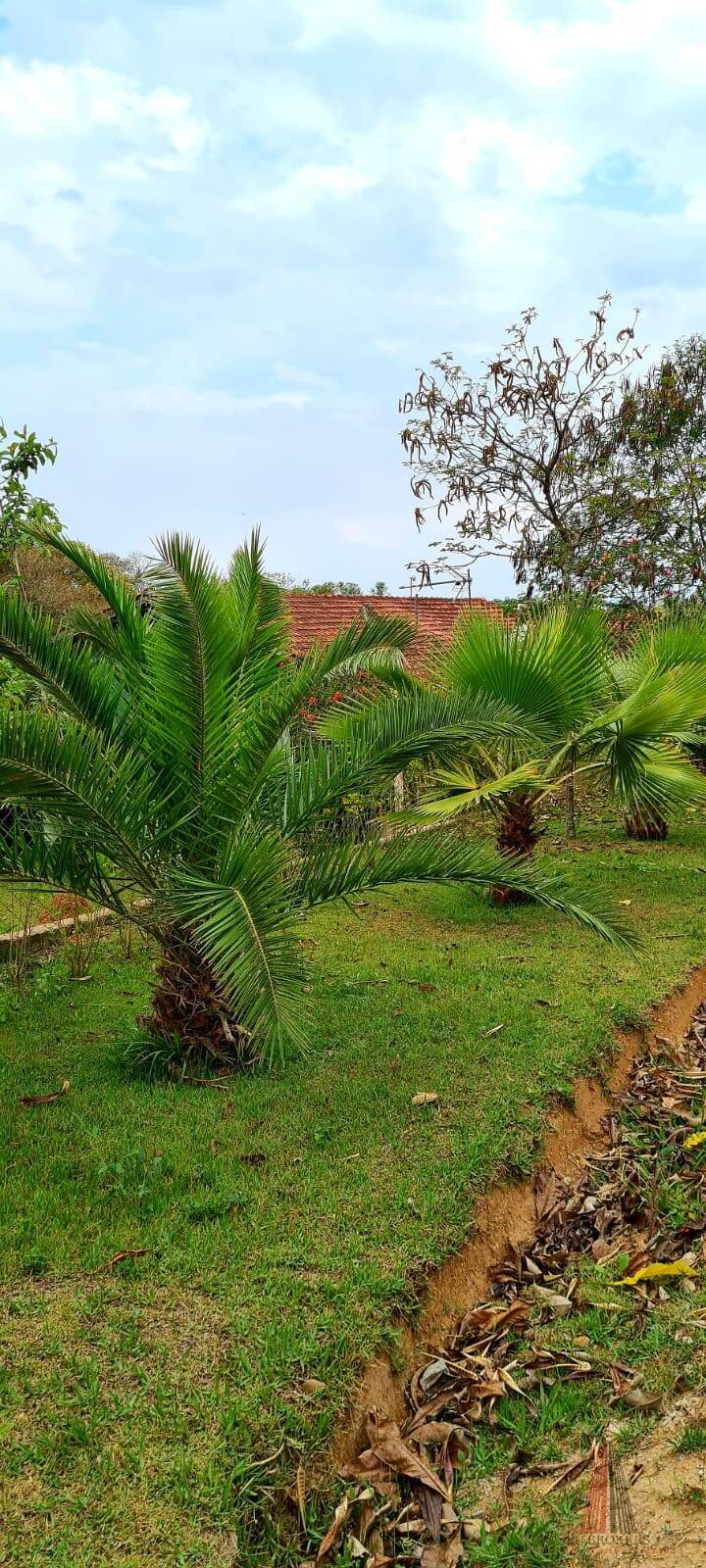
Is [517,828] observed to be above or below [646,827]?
above

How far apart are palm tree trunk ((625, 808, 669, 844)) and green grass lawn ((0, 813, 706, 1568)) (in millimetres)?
4888

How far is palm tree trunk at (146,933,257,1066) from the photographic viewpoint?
4.75 m

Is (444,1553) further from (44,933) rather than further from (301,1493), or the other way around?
(44,933)

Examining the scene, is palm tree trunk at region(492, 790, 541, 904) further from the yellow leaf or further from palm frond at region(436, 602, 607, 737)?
the yellow leaf

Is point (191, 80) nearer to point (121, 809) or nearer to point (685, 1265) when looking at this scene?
point (121, 809)

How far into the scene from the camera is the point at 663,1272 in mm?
3457

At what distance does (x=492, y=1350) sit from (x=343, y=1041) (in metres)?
1.99

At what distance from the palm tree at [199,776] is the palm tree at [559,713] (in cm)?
183

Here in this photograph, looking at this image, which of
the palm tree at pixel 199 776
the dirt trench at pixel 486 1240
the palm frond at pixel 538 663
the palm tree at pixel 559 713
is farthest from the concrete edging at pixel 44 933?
the dirt trench at pixel 486 1240

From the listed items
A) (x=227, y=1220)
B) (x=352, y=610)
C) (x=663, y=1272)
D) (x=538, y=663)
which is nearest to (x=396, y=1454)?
(x=227, y=1220)

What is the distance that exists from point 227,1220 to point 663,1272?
154cm

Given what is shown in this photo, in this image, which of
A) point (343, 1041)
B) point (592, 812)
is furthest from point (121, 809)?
point (592, 812)

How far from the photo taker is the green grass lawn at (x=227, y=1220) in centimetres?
235

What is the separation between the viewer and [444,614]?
710 inches
